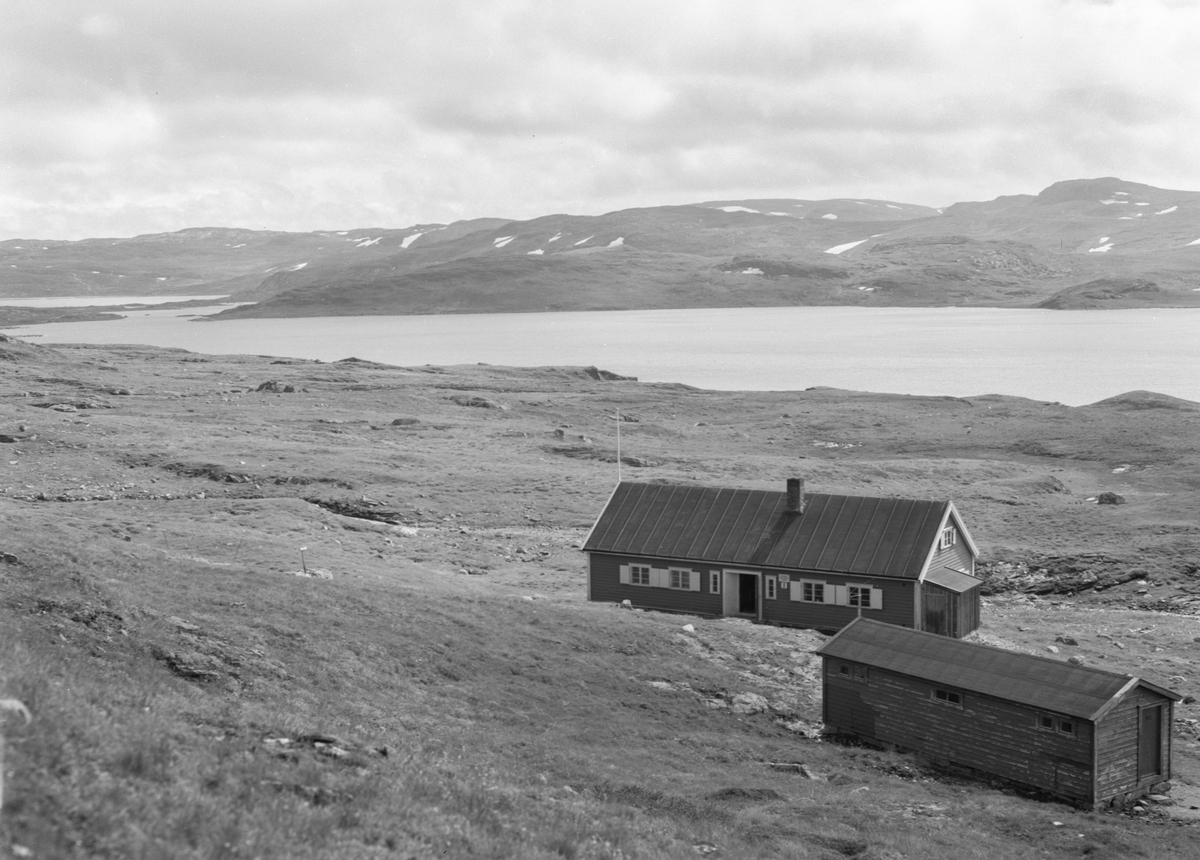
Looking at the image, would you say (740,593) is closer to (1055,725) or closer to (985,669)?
(985,669)

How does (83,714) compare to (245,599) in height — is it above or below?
above

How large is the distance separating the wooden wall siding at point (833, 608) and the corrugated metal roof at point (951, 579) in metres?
1.00

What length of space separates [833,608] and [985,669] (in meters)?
11.9

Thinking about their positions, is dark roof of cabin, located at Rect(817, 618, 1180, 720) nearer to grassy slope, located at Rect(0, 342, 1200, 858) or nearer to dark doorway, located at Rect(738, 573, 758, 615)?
grassy slope, located at Rect(0, 342, 1200, 858)

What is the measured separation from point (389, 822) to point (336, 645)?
50.6 ft

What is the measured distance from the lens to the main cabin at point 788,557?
128 feet

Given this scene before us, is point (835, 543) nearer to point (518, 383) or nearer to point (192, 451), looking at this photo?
point (192, 451)

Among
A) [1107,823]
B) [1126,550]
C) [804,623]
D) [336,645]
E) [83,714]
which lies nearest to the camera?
[83,714]

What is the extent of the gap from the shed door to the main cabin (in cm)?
1185

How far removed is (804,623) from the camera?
132 ft

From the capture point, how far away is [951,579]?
39750mm

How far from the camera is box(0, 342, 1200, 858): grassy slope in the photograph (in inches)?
544

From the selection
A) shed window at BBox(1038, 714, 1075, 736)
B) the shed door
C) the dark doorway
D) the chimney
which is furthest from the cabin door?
the shed door

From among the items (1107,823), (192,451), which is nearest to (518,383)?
(192,451)
